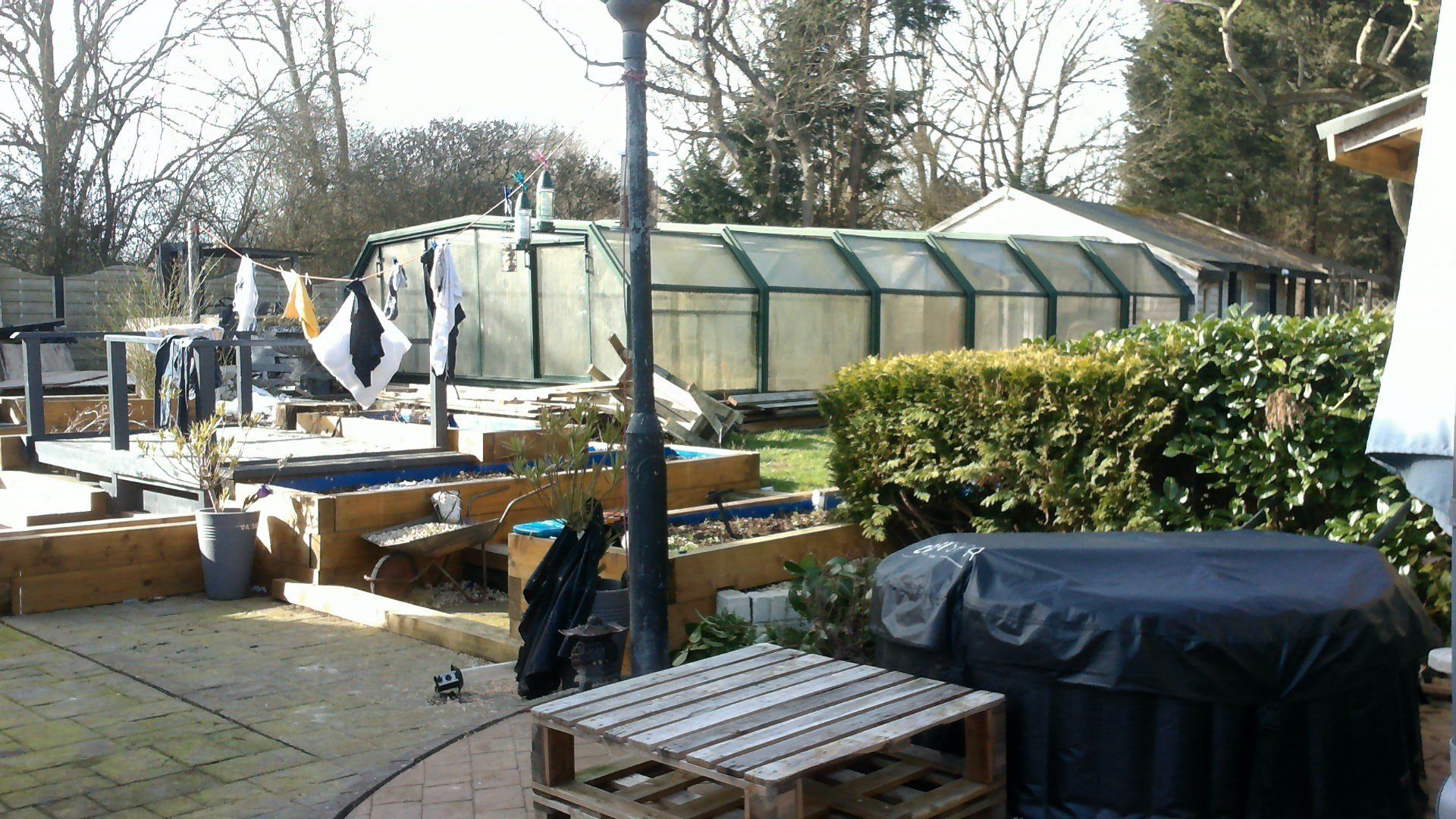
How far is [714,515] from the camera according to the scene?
7289 millimetres

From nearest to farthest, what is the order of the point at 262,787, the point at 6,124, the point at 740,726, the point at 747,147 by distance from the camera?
the point at 740,726 → the point at 262,787 → the point at 6,124 → the point at 747,147

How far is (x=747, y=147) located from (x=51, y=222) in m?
13.9

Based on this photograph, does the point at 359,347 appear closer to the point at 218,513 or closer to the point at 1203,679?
the point at 218,513

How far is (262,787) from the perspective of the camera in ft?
13.8

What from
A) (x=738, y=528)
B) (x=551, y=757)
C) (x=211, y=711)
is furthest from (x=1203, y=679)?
(x=211, y=711)

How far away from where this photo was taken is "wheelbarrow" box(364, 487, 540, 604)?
292 inches

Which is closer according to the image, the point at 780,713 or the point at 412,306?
the point at 780,713

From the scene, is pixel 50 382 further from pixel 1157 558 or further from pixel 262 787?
pixel 1157 558

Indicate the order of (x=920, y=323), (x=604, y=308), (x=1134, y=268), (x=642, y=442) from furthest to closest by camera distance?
1. (x=1134, y=268)
2. (x=920, y=323)
3. (x=604, y=308)
4. (x=642, y=442)

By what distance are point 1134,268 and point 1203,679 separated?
18251 millimetres

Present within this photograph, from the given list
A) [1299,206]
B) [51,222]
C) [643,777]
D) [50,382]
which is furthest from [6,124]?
[1299,206]

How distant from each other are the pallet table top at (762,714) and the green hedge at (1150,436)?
216 cm

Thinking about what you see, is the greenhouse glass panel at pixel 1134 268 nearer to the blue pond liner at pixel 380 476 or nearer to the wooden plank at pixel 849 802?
the blue pond liner at pixel 380 476

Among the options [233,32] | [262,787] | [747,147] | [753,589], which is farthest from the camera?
[747,147]
